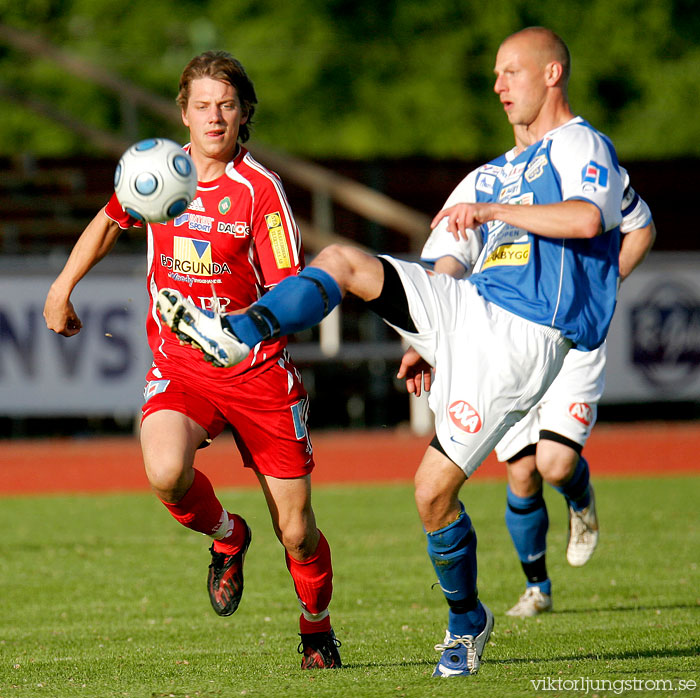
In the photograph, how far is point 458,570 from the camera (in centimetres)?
464

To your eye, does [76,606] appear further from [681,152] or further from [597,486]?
[681,152]

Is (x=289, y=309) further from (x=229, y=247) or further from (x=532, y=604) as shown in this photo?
(x=532, y=604)

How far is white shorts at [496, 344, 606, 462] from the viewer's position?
6.62 m

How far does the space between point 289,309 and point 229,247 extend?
3.08 ft

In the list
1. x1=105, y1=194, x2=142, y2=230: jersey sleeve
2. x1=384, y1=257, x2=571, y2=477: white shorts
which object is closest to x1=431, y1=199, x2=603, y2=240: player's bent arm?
x1=384, y1=257, x2=571, y2=477: white shorts

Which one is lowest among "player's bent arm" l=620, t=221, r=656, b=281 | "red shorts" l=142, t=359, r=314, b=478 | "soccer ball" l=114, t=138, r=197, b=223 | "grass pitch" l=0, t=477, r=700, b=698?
"grass pitch" l=0, t=477, r=700, b=698

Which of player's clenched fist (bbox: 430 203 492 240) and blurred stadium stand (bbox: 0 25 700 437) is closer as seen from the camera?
player's clenched fist (bbox: 430 203 492 240)

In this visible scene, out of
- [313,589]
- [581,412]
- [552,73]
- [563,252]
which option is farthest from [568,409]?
[552,73]

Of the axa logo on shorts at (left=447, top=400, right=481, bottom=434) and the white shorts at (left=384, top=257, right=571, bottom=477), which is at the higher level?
the white shorts at (left=384, top=257, right=571, bottom=477)

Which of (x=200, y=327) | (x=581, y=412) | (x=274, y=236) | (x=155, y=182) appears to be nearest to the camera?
(x=200, y=327)

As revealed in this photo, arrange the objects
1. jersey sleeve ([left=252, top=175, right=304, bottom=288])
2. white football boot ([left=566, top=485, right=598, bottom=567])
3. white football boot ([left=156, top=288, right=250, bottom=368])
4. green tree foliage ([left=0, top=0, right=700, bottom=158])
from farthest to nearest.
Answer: green tree foliage ([left=0, top=0, right=700, bottom=158]) → white football boot ([left=566, top=485, right=598, bottom=567]) → jersey sleeve ([left=252, top=175, right=304, bottom=288]) → white football boot ([left=156, top=288, right=250, bottom=368])

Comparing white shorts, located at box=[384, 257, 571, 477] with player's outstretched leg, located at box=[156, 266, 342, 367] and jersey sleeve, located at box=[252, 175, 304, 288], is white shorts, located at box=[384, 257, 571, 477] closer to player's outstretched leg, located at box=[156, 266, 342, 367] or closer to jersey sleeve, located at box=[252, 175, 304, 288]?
player's outstretched leg, located at box=[156, 266, 342, 367]

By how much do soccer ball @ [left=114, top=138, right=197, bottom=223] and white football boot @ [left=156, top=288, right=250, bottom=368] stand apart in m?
0.53

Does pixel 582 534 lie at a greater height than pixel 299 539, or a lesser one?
lesser
